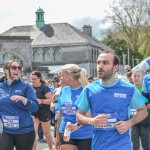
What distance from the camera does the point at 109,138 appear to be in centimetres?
611

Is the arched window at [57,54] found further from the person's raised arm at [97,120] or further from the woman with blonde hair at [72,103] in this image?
the person's raised arm at [97,120]

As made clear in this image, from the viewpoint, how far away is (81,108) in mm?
6340

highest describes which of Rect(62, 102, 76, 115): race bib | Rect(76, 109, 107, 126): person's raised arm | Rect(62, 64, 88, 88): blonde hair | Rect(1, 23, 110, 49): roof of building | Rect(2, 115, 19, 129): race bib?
Rect(1, 23, 110, 49): roof of building

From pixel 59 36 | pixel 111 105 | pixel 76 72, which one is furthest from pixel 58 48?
pixel 111 105

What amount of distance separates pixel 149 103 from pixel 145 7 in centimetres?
6088

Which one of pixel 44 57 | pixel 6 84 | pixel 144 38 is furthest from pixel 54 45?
pixel 6 84

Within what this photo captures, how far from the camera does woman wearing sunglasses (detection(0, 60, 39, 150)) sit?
8164 millimetres

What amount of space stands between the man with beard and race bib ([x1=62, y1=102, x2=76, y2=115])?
1.88 metres

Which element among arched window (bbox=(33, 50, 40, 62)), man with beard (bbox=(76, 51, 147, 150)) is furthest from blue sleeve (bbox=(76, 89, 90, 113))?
arched window (bbox=(33, 50, 40, 62))

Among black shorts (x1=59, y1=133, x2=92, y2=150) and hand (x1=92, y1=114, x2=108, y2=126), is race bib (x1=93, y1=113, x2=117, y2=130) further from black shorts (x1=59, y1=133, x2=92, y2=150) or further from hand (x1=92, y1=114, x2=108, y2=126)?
black shorts (x1=59, y1=133, x2=92, y2=150)

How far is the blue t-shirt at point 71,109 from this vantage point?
809 cm

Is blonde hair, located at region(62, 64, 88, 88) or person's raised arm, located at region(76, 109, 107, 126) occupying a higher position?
blonde hair, located at region(62, 64, 88, 88)

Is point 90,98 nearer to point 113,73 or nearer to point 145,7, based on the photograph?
point 113,73

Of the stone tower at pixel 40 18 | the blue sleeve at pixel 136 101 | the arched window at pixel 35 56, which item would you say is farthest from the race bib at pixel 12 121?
the stone tower at pixel 40 18
